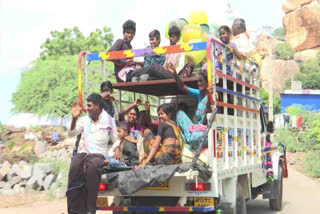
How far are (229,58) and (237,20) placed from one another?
168 cm

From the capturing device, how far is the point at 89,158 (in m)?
5.20

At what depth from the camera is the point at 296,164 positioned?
17797 millimetres

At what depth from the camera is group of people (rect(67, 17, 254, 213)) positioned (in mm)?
5223

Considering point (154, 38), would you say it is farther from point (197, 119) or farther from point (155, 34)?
point (197, 119)

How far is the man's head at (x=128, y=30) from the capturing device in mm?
7070

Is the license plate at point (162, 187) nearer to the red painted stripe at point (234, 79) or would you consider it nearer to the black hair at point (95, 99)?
the black hair at point (95, 99)

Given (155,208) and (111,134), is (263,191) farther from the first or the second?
(111,134)

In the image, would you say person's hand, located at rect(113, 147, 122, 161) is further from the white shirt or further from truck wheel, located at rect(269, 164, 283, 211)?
truck wheel, located at rect(269, 164, 283, 211)

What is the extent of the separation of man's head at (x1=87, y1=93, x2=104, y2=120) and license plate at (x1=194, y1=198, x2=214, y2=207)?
1.50m

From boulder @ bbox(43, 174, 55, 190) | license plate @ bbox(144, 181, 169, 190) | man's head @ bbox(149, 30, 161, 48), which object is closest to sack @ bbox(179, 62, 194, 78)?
man's head @ bbox(149, 30, 161, 48)

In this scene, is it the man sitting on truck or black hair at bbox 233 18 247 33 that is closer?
the man sitting on truck

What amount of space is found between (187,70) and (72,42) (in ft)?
130

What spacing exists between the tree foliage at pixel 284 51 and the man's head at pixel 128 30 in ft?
179

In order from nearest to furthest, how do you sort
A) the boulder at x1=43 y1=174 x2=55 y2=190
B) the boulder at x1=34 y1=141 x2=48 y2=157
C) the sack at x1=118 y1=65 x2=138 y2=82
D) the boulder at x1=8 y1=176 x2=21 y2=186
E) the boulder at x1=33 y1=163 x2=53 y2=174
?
the sack at x1=118 y1=65 x2=138 y2=82 → the boulder at x1=43 y1=174 x2=55 y2=190 → the boulder at x1=8 y1=176 x2=21 y2=186 → the boulder at x1=33 y1=163 x2=53 y2=174 → the boulder at x1=34 y1=141 x2=48 y2=157
